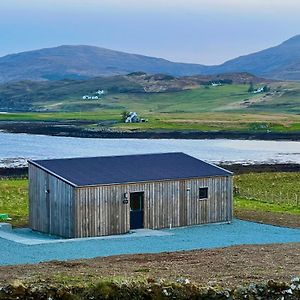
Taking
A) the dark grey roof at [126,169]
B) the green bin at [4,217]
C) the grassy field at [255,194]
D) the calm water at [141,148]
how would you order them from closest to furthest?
the dark grey roof at [126,169]
the green bin at [4,217]
the grassy field at [255,194]
the calm water at [141,148]

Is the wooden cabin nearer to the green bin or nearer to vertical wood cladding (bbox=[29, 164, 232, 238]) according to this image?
vertical wood cladding (bbox=[29, 164, 232, 238])

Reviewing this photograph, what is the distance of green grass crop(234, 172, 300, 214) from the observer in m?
45.6

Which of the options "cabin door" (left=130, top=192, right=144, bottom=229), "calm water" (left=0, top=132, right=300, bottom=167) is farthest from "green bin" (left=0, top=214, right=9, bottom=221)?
"calm water" (left=0, top=132, right=300, bottom=167)

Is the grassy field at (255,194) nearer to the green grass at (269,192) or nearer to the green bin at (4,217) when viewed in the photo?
the green grass at (269,192)

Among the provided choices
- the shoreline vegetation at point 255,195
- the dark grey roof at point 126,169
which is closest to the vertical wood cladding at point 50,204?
the dark grey roof at point 126,169

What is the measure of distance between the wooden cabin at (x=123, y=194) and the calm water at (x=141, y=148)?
46246 mm

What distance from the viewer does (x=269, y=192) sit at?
5428 cm

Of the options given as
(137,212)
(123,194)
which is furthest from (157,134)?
(123,194)

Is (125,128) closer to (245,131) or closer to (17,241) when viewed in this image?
(245,131)

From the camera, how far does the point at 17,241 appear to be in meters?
32.0

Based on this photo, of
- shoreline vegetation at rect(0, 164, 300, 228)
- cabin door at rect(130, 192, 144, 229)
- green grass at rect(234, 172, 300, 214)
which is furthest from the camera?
green grass at rect(234, 172, 300, 214)

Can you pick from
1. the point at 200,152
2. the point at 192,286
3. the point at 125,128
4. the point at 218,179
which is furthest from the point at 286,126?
the point at 192,286

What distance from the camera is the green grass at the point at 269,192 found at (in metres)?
45.6

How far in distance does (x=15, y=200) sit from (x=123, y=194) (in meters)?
13.7
